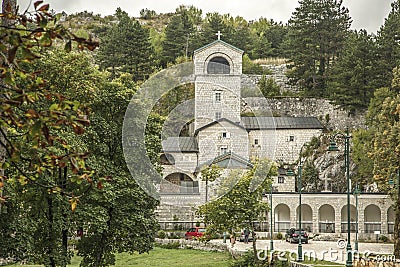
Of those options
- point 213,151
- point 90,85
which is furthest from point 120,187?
point 213,151

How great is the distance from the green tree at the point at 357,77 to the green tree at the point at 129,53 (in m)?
22.7

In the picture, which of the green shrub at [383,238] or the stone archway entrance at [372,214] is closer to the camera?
the green shrub at [383,238]

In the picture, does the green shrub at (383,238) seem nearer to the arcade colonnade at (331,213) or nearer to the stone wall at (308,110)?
the arcade colonnade at (331,213)

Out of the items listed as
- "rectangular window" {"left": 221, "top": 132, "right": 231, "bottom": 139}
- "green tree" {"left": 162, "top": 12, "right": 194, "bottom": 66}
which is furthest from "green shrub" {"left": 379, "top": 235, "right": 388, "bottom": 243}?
"green tree" {"left": 162, "top": 12, "right": 194, "bottom": 66}

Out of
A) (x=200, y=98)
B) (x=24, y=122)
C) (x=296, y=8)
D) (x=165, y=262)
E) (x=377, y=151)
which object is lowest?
(x=165, y=262)

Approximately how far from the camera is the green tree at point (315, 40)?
244 feet

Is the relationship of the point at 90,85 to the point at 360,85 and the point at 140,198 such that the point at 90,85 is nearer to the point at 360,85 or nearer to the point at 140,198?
the point at 140,198

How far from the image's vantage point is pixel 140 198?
91.6 ft

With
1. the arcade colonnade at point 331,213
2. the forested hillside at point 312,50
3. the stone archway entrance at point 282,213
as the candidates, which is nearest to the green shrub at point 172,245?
the arcade colonnade at point 331,213

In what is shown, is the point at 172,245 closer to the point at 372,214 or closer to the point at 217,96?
the point at 372,214

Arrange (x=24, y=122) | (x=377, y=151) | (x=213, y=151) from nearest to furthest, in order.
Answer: (x=24, y=122) < (x=377, y=151) < (x=213, y=151)

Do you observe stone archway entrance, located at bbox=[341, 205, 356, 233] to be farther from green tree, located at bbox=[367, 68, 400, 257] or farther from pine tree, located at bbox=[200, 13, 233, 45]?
pine tree, located at bbox=[200, 13, 233, 45]

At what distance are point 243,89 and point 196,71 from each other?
24.5 feet

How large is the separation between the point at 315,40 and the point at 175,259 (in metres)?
43.8
